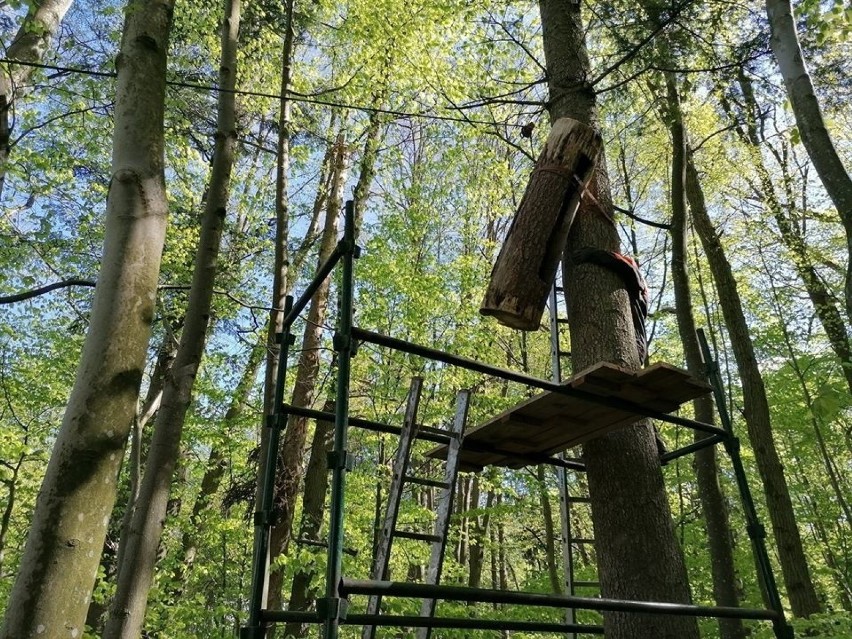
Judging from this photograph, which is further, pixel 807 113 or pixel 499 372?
pixel 807 113

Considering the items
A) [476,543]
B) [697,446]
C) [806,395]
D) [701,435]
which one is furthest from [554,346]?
[806,395]

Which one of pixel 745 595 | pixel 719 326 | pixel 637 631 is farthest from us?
pixel 719 326

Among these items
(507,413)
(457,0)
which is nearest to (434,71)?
(457,0)

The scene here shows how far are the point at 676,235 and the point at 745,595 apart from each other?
9690mm

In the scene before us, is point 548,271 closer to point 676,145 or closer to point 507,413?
point 507,413

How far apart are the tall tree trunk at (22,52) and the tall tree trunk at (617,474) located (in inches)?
183

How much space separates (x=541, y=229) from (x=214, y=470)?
10.5 metres

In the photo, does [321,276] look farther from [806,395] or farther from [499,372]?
[806,395]

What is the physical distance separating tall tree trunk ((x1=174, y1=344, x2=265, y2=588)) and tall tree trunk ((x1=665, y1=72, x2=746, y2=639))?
6.76 m

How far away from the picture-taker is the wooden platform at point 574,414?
2.58 metres

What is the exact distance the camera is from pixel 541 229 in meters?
3.21

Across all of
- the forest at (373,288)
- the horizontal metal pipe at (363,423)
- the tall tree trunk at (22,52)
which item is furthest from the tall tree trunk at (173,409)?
the horizontal metal pipe at (363,423)

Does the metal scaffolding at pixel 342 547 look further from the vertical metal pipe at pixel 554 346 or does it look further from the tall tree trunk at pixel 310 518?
the tall tree trunk at pixel 310 518

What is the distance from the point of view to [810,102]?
424cm
